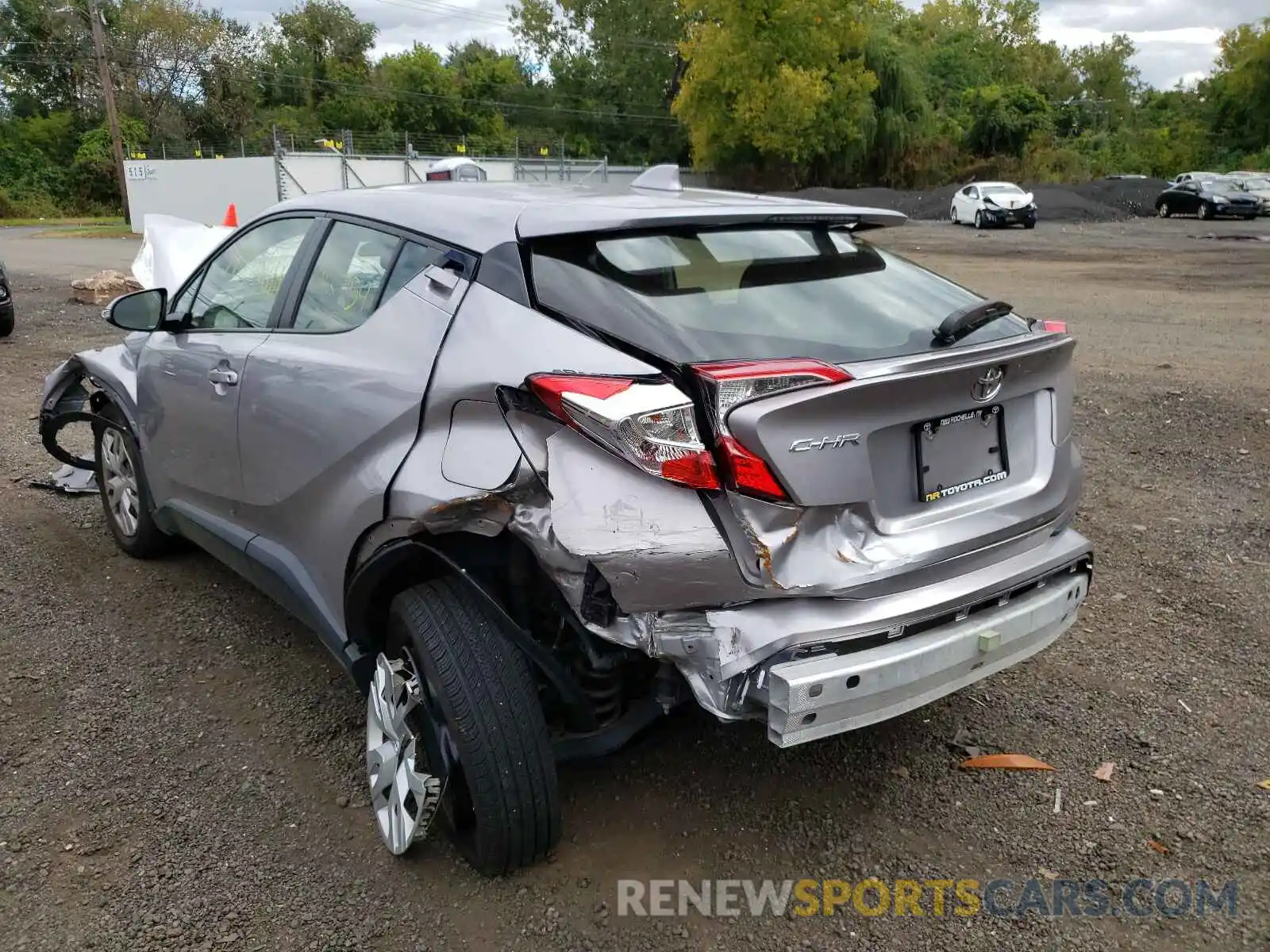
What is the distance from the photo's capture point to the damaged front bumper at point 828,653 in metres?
2.14

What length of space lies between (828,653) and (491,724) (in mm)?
827

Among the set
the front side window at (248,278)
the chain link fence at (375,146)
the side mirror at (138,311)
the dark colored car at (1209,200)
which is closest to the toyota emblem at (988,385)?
the front side window at (248,278)

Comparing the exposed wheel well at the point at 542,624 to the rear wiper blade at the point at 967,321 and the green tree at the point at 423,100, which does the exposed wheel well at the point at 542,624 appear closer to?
the rear wiper blade at the point at 967,321

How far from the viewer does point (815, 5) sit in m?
43.9

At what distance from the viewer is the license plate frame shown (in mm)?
2459

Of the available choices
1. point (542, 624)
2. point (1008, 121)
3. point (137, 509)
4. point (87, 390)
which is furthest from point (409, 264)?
point (1008, 121)

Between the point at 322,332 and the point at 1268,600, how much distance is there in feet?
12.9

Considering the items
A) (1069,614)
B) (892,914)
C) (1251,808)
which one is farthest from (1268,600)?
(892,914)

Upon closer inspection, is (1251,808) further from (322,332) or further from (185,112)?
(185,112)

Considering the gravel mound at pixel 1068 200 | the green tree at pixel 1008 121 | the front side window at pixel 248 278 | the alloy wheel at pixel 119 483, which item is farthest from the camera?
the green tree at pixel 1008 121

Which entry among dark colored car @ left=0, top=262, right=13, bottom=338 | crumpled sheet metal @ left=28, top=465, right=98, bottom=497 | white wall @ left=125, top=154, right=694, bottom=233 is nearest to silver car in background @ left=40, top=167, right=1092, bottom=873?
crumpled sheet metal @ left=28, top=465, right=98, bottom=497

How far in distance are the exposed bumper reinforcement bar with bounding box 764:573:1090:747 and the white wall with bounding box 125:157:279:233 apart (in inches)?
1132

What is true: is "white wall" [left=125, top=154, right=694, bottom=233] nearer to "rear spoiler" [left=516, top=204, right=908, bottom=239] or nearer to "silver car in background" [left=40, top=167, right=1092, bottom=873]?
"silver car in background" [left=40, top=167, right=1092, bottom=873]

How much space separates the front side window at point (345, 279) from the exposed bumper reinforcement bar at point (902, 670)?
1.66 meters
